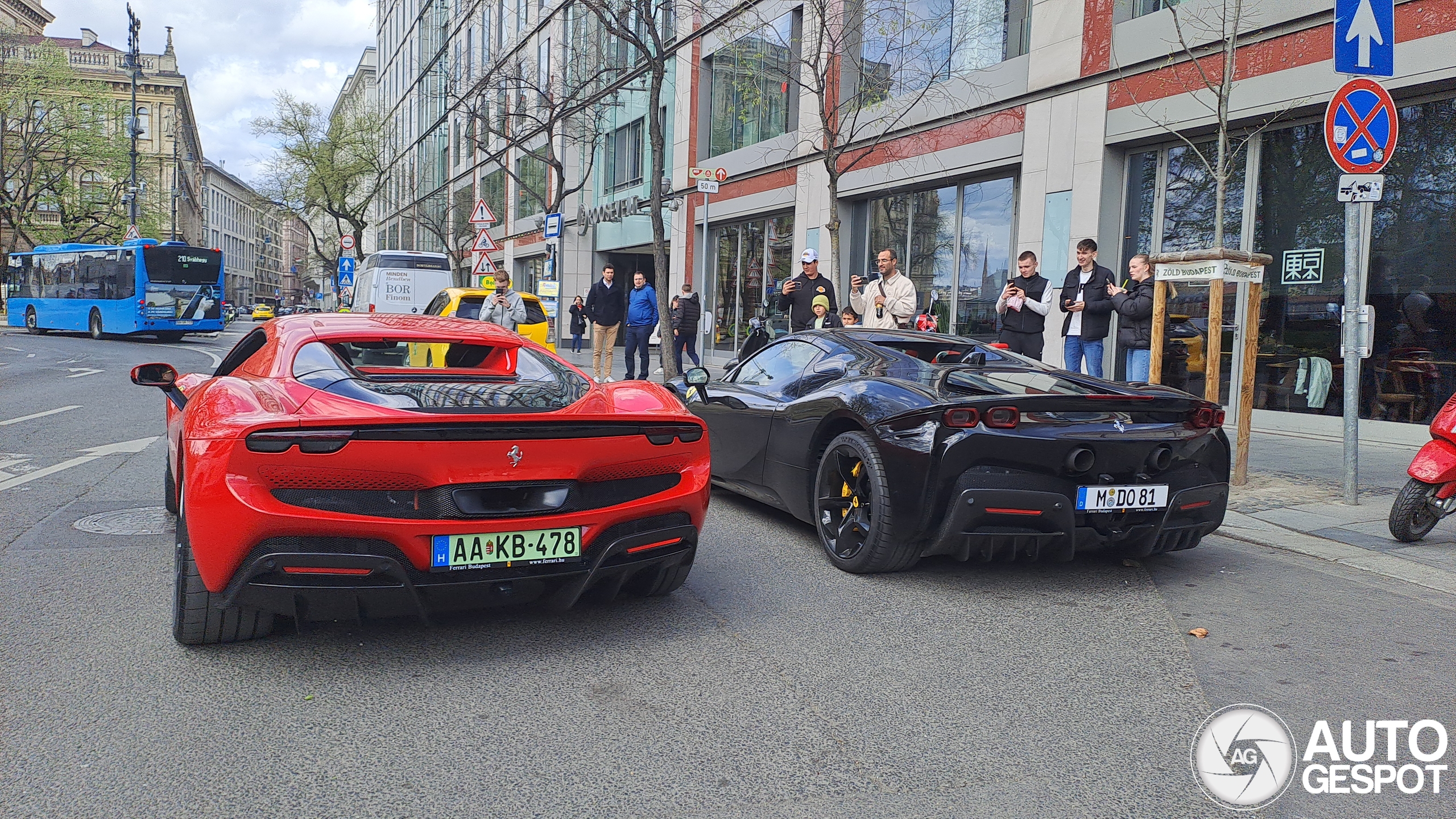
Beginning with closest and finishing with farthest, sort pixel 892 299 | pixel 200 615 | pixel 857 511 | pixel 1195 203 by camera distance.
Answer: pixel 200 615, pixel 857 511, pixel 892 299, pixel 1195 203

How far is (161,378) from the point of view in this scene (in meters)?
4.62

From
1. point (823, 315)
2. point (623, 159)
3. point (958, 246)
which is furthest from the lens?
point (623, 159)

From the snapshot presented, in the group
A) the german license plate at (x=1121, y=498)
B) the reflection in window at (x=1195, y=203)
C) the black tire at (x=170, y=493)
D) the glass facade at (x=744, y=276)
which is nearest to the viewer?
the german license plate at (x=1121, y=498)

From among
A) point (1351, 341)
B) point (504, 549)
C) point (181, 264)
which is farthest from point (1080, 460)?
point (181, 264)

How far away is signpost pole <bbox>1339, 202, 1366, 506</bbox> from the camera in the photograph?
266 inches

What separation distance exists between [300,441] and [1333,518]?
20.1 feet

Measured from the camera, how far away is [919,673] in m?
3.50

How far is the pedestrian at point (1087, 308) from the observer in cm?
934

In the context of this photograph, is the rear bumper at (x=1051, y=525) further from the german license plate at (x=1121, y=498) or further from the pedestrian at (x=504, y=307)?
the pedestrian at (x=504, y=307)

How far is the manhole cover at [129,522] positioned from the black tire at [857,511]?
136 inches

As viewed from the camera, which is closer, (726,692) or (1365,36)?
(726,692)

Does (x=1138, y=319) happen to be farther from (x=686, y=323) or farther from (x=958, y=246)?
(x=686, y=323)

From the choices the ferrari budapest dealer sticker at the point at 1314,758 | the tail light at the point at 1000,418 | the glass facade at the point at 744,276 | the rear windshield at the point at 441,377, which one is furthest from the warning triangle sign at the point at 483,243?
the ferrari budapest dealer sticker at the point at 1314,758

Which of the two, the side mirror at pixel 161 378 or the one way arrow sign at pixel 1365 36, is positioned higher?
the one way arrow sign at pixel 1365 36
